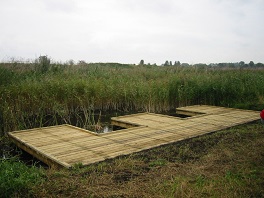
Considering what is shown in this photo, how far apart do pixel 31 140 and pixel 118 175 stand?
2.30 metres

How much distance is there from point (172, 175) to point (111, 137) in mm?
2026

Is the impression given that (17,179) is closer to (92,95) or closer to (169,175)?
(169,175)

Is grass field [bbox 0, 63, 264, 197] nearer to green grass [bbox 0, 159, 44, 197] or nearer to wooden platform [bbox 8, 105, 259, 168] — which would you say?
green grass [bbox 0, 159, 44, 197]

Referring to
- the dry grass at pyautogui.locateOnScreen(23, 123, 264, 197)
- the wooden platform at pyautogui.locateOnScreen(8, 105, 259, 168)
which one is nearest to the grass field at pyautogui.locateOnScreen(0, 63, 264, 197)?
the dry grass at pyautogui.locateOnScreen(23, 123, 264, 197)

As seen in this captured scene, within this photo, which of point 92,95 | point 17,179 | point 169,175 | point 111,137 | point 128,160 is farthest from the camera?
point 92,95

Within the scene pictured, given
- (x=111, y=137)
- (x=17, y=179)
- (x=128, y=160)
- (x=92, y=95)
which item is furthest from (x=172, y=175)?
(x=92, y=95)

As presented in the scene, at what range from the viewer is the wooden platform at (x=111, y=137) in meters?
4.21

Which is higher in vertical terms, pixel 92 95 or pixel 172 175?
pixel 92 95

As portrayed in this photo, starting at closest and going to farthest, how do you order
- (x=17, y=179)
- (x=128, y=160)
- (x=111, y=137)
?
(x=17, y=179) → (x=128, y=160) → (x=111, y=137)

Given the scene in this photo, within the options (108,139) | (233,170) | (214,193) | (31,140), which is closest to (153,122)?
(108,139)

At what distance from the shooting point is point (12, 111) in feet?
22.2

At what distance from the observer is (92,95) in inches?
343

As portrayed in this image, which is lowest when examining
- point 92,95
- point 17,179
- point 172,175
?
point 172,175

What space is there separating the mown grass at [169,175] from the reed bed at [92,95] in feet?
11.1
